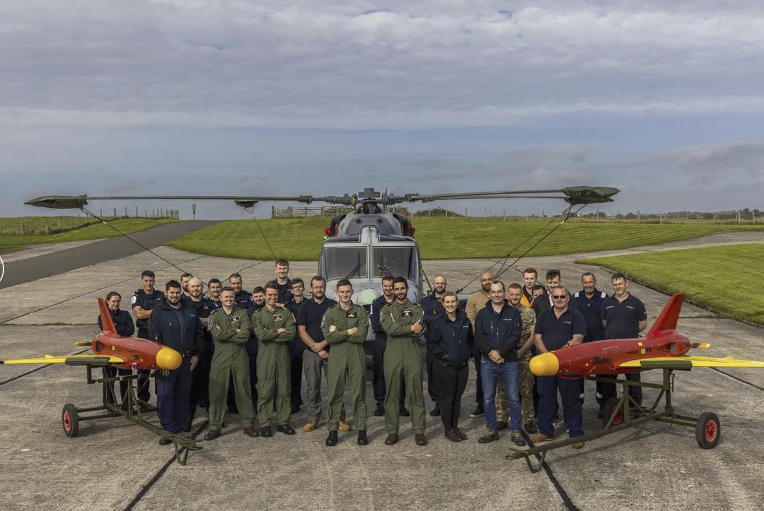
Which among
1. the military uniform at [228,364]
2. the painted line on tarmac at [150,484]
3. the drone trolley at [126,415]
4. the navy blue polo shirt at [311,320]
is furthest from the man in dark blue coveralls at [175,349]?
the navy blue polo shirt at [311,320]

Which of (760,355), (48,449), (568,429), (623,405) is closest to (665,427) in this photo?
(623,405)

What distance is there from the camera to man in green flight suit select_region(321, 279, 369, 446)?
27.1 ft

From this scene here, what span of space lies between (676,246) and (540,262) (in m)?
9.37

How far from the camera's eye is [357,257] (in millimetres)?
12273

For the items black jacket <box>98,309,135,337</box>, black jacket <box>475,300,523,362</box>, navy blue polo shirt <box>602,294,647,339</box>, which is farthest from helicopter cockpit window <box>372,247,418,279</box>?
black jacket <box>98,309,135,337</box>

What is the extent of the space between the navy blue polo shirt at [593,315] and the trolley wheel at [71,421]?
6.96 m

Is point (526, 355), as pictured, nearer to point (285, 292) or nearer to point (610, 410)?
point (610, 410)

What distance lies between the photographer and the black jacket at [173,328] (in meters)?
8.38

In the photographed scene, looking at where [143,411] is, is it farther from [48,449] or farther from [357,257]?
[357,257]

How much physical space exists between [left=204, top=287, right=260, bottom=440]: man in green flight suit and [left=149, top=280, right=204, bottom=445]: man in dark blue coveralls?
312mm

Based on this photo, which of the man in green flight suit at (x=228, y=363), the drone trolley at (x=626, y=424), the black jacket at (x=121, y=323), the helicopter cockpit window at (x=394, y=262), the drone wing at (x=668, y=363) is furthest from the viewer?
the helicopter cockpit window at (x=394, y=262)

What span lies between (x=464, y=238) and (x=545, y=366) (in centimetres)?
3919

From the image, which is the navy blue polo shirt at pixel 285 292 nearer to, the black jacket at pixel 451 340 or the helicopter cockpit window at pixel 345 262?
the helicopter cockpit window at pixel 345 262

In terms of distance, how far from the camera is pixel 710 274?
24.6 m
